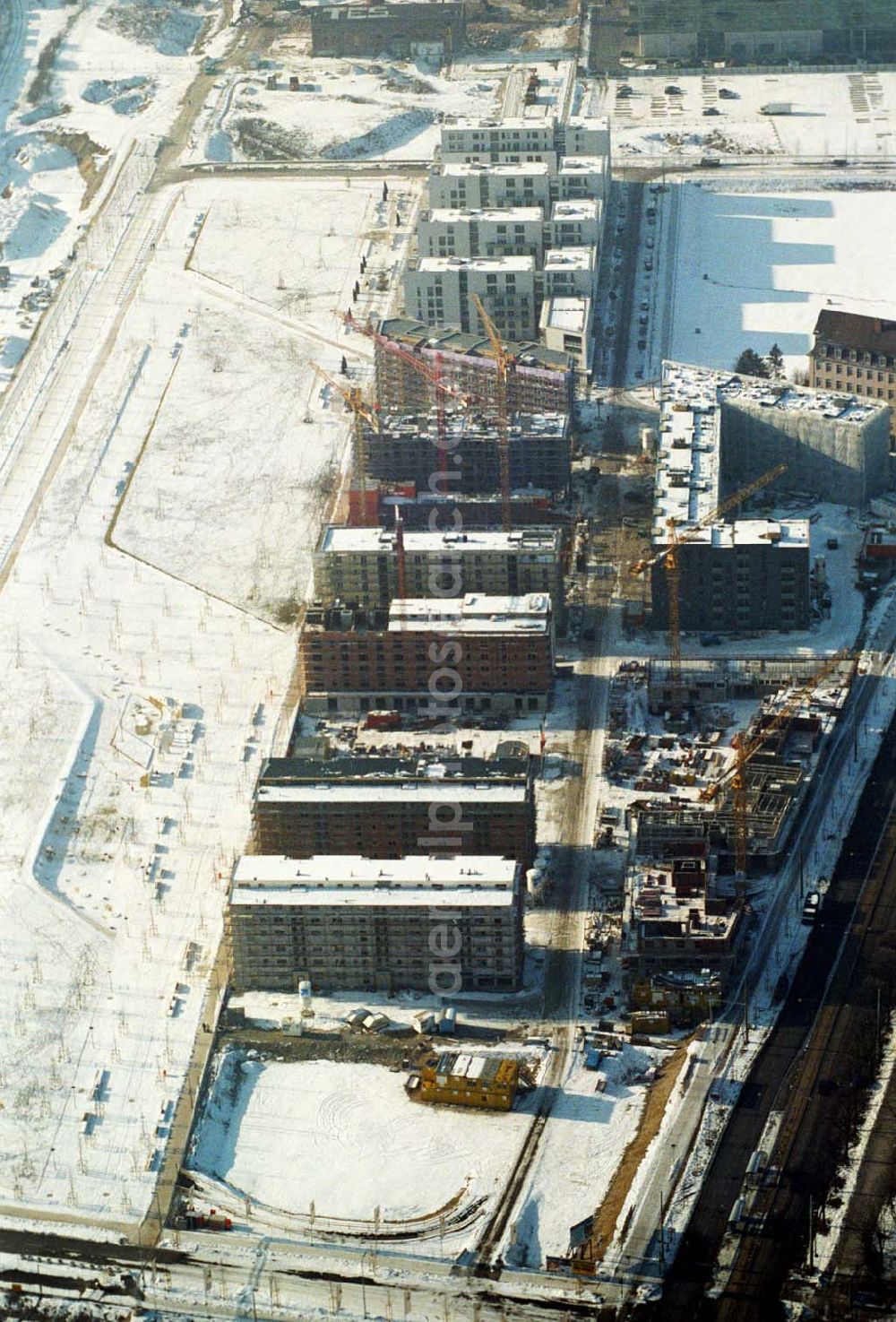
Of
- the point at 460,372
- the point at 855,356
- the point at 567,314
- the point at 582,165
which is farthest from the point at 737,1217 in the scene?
the point at 582,165

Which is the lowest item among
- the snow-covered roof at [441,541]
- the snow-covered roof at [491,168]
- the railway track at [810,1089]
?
the railway track at [810,1089]

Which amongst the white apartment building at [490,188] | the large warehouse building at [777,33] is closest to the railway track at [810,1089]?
the white apartment building at [490,188]

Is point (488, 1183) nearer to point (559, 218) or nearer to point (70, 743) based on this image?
point (70, 743)

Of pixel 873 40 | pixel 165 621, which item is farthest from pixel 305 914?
pixel 873 40

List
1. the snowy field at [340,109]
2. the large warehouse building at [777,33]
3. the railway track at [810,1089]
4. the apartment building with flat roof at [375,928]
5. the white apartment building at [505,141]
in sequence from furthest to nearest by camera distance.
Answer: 1. the large warehouse building at [777,33]
2. the snowy field at [340,109]
3. the white apartment building at [505,141]
4. the apartment building with flat roof at [375,928]
5. the railway track at [810,1089]

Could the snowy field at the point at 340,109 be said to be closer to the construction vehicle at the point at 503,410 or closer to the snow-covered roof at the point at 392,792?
the construction vehicle at the point at 503,410

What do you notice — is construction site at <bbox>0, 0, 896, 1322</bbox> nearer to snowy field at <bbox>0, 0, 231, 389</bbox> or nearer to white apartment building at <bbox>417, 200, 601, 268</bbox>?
white apartment building at <bbox>417, 200, 601, 268</bbox>

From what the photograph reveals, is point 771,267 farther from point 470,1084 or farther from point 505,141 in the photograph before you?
point 470,1084
